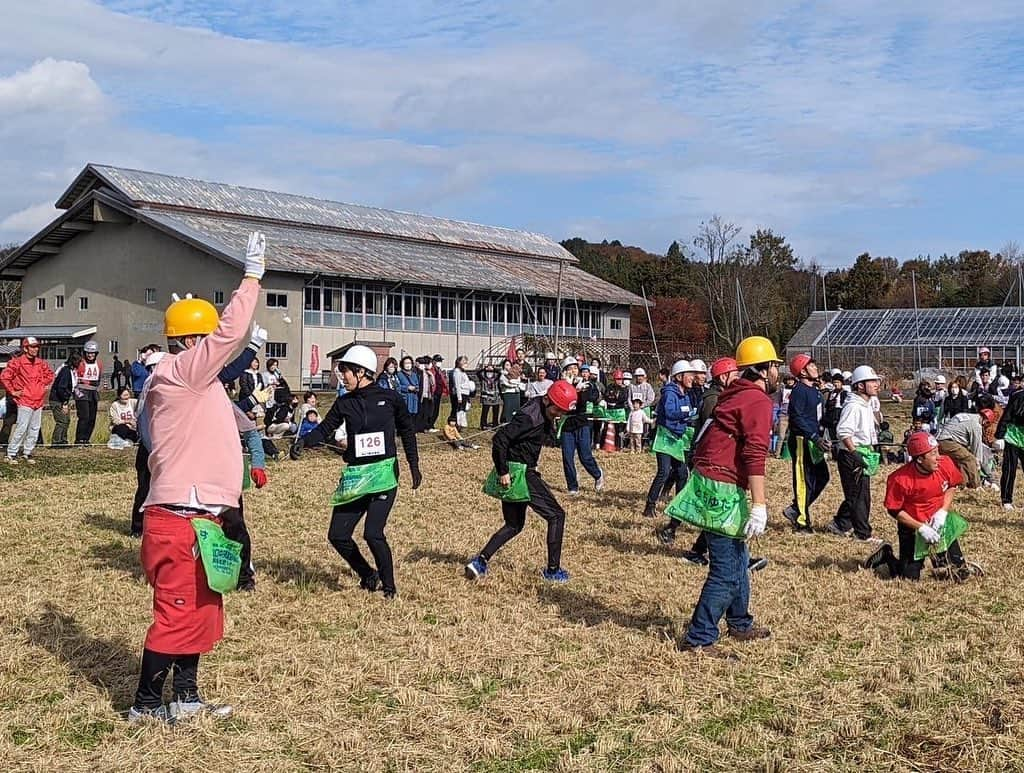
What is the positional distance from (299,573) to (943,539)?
5316 millimetres

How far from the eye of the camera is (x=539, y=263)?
2196 inches

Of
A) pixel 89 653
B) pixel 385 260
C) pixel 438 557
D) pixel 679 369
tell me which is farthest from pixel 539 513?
pixel 385 260

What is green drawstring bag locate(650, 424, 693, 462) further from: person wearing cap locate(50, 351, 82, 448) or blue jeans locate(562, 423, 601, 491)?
person wearing cap locate(50, 351, 82, 448)

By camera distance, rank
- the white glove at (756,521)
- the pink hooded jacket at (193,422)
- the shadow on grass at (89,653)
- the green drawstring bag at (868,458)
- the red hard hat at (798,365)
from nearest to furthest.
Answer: the pink hooded jacket at (193,422) < the shadow on grass at (89,653) < the white glove at (756,521) < the green drawstring bag at (868,458) < the red hard hat at (798,365)

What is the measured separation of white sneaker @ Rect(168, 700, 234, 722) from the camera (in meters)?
5.31

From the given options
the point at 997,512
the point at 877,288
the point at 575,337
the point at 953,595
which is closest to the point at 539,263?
the point at 575,337

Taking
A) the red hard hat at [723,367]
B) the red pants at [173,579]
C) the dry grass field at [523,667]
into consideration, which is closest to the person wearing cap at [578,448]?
the dry grass field at [523,667]

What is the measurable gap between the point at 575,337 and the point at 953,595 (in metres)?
40.3

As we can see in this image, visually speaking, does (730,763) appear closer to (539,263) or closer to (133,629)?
(133,629)

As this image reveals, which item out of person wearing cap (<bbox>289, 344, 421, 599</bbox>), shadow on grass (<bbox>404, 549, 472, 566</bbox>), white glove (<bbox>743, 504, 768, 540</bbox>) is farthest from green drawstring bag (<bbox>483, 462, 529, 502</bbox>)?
white glove (<bbox>743, 504, 768, 540</bbox>)

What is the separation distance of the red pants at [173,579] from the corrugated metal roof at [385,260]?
110 feet

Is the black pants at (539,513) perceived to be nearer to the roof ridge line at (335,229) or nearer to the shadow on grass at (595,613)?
the shadow on grass at (595,613)

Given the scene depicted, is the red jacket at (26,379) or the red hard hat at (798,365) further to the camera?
the red jacket at (26,379)

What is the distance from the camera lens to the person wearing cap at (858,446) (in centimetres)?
1051
